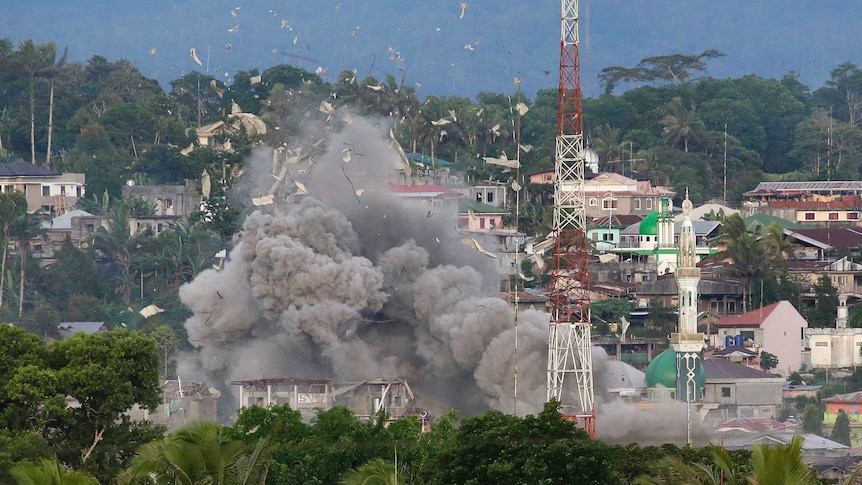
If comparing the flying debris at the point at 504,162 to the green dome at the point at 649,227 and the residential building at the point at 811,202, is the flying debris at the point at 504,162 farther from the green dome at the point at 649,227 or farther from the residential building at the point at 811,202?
the residential building at the point at 811,202

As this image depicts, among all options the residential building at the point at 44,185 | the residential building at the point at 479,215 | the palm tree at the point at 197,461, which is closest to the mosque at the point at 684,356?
the residential building at the point at 479,215

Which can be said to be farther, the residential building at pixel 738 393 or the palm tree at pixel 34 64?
the palm tree at pixel 34 64

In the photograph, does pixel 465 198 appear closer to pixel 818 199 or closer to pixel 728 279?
pixel 728 279

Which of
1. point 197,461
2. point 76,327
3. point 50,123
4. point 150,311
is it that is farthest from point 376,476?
point 50,123

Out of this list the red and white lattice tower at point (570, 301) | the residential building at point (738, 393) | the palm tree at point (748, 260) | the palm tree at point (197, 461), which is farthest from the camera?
the palm tree at point (748, 260)

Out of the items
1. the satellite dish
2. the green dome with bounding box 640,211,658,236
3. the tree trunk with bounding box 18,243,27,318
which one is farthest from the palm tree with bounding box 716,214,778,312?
the tree trunk with bounding box 18,243,27,318

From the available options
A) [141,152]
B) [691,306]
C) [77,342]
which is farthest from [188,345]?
[141,152]

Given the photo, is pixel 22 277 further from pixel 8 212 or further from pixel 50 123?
pixel 50 123
